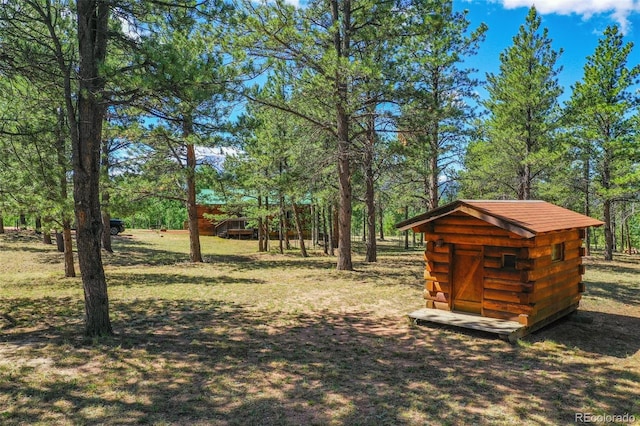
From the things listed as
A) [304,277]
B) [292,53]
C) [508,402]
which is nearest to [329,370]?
[508,402]

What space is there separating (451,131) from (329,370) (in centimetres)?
1455

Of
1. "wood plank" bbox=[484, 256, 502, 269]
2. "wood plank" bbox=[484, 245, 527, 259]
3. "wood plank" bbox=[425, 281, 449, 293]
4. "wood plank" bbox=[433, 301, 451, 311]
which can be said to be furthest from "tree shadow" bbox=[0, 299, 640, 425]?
"wood plank" bbox=[484, 245, 527, 259]

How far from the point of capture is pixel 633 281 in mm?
16438

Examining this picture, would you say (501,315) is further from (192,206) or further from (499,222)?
(192,206)

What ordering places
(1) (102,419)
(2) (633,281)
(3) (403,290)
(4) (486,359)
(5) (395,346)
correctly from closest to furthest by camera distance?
(1) (102,419)
(4) (486,359)
(5) (395,346)
(3) (403,290)
(2) (633,281)

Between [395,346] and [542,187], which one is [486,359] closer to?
[395,346]

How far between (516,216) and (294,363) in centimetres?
549

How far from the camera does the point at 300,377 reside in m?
5.95

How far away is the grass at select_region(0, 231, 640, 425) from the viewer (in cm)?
487

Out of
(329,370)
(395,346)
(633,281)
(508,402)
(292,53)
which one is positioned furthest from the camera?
(633,281)

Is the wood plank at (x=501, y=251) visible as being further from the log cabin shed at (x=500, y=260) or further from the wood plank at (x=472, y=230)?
the wood plank at (x=472, y=230)

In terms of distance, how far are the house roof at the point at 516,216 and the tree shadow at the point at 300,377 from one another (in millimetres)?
2297

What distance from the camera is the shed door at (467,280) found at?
9.01 metres

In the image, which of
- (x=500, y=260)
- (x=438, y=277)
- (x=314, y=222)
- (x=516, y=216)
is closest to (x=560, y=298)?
(x=500, y=260)
